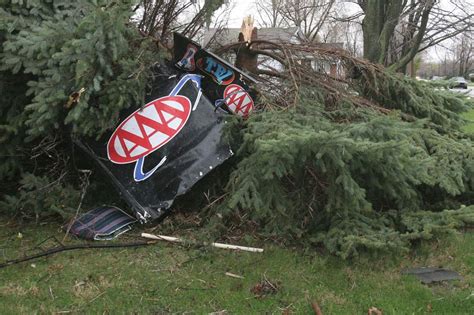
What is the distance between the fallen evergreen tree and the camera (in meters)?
3.77

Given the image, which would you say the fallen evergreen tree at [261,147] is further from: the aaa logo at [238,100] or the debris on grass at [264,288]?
the debris on grass at [264,288]

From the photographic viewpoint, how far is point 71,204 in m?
4.81

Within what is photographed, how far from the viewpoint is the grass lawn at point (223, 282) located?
131 inches

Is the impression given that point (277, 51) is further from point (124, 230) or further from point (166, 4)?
point (124, 230)

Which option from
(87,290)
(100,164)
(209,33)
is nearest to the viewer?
(87,290)

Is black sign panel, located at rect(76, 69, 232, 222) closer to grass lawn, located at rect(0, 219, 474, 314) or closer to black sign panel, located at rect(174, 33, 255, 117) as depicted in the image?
black sign panel, located at rect(174, 33, 255, 117)

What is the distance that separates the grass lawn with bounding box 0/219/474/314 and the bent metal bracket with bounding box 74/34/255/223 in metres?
0.60

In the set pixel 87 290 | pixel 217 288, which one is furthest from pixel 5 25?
pixel 217 288

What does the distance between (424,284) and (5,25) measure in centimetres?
418

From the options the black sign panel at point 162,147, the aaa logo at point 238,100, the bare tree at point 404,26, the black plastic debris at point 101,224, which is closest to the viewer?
the black plastic debris at point 101,224

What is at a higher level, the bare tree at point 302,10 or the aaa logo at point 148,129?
the bare tree at point 302,10

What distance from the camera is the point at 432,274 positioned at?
3.75 m

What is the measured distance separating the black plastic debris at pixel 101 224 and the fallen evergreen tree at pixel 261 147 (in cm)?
19

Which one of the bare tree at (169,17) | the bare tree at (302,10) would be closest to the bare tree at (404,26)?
the bare tree at (302,10)
